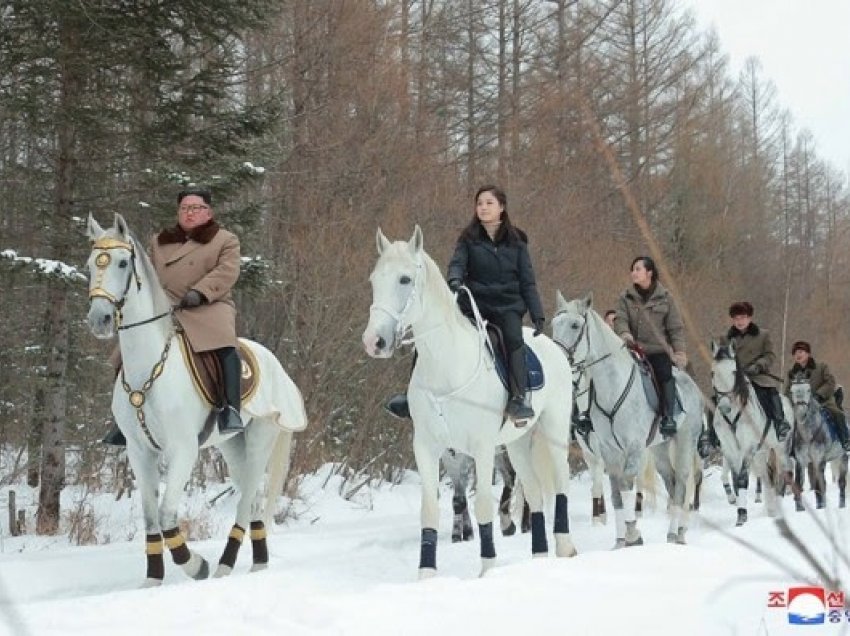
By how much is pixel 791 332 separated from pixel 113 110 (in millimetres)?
23500

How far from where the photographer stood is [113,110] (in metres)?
12.3

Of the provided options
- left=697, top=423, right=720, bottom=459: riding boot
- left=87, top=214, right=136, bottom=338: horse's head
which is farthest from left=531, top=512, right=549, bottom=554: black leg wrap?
left=697, top=423, right=720, bottom=459: riding boot

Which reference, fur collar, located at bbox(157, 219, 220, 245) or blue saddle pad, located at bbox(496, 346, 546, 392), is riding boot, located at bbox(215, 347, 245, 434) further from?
blue saddle pad, located at bbox(496, 346, 546, 392)

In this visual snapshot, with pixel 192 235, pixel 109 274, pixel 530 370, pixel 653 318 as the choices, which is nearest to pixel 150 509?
pixel 109 274

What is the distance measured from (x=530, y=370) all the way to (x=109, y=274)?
3.23 m

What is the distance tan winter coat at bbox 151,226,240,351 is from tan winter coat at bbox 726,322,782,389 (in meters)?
8.48

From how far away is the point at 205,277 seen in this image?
7.28 m

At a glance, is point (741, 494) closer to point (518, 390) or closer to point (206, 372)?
point (518, 390)

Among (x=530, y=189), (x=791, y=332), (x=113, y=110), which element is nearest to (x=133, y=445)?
(x=113, y=110)

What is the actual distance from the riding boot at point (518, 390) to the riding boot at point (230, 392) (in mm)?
1955

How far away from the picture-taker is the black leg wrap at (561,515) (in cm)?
819

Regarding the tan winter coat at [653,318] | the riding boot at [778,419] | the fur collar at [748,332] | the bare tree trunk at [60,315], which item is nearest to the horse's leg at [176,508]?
the tan winter coat at [653,318]

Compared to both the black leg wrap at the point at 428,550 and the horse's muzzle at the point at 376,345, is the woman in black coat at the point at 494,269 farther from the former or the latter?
the horse's muzzle at the point at 376,345

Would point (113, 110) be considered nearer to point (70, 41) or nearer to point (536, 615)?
point (70, 41)
